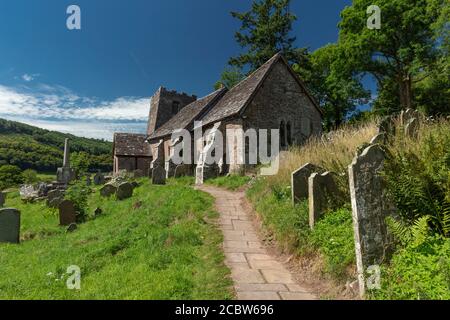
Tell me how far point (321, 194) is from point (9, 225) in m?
9.28

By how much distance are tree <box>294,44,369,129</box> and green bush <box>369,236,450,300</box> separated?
23503 mm

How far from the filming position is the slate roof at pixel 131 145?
30.8 m

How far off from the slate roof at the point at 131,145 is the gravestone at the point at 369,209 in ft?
90.7

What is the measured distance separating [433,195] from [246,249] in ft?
10.7

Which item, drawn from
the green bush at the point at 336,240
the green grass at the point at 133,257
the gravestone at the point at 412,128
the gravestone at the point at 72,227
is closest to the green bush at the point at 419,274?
the green bush at the point at 336,240

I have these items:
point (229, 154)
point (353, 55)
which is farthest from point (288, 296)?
point (353, 55)

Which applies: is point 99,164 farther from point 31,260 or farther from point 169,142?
point 31,260

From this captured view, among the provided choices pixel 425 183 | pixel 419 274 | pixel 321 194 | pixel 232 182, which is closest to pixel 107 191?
pixel 232 182

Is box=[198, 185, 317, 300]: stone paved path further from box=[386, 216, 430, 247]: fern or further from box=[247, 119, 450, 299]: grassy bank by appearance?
box=[386, 216, 430, 247]: fern

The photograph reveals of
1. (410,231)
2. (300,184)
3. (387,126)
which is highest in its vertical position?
(387,126)

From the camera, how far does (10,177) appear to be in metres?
36.1

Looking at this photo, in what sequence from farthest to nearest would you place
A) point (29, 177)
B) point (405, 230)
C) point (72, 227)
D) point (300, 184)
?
point (29, 177), point (72, 227), point (300, 184), point (405, 230)

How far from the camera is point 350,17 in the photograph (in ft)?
83.7

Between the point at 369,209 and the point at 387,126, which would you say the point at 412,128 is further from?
the point at 369,209
